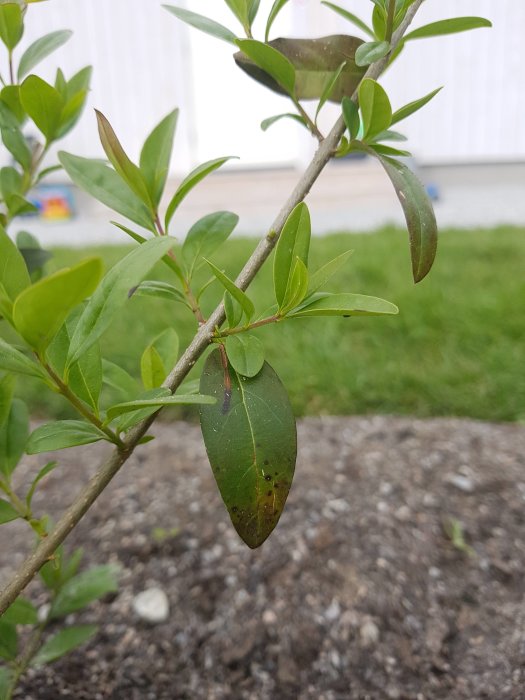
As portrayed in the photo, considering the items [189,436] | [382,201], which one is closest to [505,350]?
[189,436]

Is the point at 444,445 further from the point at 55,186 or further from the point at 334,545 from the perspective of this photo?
the point at 55,186

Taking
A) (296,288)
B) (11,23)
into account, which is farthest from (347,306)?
(11,23)

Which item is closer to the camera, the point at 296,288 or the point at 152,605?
the point at 296,288

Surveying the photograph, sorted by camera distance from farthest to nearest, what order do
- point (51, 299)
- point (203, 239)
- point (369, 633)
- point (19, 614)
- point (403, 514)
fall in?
point (403, 514), point (369, 633), point (19, 614), point (203, 239), point (51, 299)

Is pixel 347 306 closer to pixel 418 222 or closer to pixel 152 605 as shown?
pixel 418 222

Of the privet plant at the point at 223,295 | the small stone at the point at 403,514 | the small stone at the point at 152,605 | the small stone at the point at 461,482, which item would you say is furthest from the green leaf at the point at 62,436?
the small stone at the point at 461,482

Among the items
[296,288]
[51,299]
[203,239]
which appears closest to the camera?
[51,299]

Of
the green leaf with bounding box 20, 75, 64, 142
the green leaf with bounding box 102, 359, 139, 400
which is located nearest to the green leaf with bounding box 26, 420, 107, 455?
the green leaf with bounding box 102, 359, 139, 400
